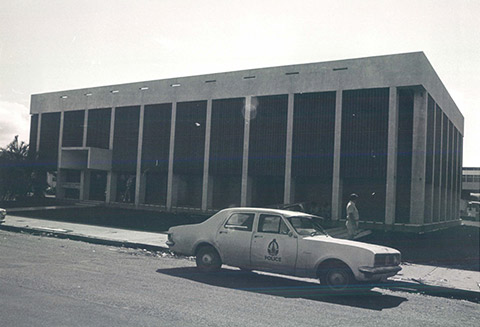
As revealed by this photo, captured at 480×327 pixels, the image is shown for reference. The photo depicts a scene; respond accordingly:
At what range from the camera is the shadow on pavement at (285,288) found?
8.12 metres

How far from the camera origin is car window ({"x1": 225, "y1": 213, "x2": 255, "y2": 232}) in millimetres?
9930

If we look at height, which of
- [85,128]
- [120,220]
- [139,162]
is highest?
[85,128]

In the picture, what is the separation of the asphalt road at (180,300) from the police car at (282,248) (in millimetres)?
380

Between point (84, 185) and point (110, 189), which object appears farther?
point (84, 185)

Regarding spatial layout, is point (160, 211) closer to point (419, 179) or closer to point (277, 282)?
point (419, 179)

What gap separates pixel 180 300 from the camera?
7.25 meters

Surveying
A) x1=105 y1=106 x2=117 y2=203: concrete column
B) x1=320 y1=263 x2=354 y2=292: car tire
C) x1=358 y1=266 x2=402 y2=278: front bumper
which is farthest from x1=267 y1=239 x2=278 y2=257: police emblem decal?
x1=105 y1=106 x2=117 y2=203: concrete column

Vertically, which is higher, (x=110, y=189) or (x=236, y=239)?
(x=110, y=189)

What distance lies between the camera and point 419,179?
24672 mm

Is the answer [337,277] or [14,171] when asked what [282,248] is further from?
[14,171]

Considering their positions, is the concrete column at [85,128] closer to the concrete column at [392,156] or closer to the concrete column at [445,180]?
the concrete column at [392,156]

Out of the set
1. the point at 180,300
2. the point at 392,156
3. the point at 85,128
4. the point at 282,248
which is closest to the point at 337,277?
the point at 282,248

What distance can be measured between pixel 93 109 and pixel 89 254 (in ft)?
90.5

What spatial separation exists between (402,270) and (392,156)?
13.9 metres
